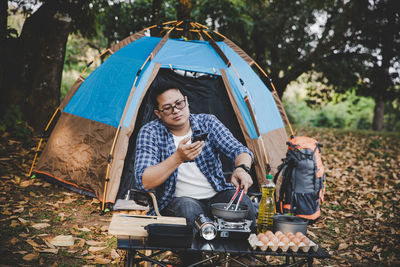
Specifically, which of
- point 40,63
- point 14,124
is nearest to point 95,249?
point 14,124

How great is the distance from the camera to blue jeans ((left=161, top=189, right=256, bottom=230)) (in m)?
2.28

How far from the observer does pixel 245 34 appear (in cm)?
939

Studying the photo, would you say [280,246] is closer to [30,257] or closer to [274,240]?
[274,240]

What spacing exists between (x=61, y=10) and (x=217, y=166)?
4.65 metres

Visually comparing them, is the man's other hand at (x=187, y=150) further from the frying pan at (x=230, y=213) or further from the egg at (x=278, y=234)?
the egg at (x=278, y=234)

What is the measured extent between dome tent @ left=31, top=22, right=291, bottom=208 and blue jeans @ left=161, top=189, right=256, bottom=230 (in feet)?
5.24

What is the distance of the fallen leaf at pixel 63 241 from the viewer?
309 centimetres

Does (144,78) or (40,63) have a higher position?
(40,63)

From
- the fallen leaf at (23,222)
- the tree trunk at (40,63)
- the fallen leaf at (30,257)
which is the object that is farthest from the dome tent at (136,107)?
the tree trunk at (40,63)

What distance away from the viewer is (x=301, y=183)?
3.81 metres

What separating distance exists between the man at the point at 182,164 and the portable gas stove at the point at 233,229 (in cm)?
33

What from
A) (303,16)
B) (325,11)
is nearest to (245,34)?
(303,16)

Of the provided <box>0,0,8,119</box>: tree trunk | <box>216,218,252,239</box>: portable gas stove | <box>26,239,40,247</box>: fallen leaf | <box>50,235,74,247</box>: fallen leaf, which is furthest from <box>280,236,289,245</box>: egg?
<box>0,0,8,119</box>: tree trunk

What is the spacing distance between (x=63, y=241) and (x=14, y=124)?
12.0 ft
